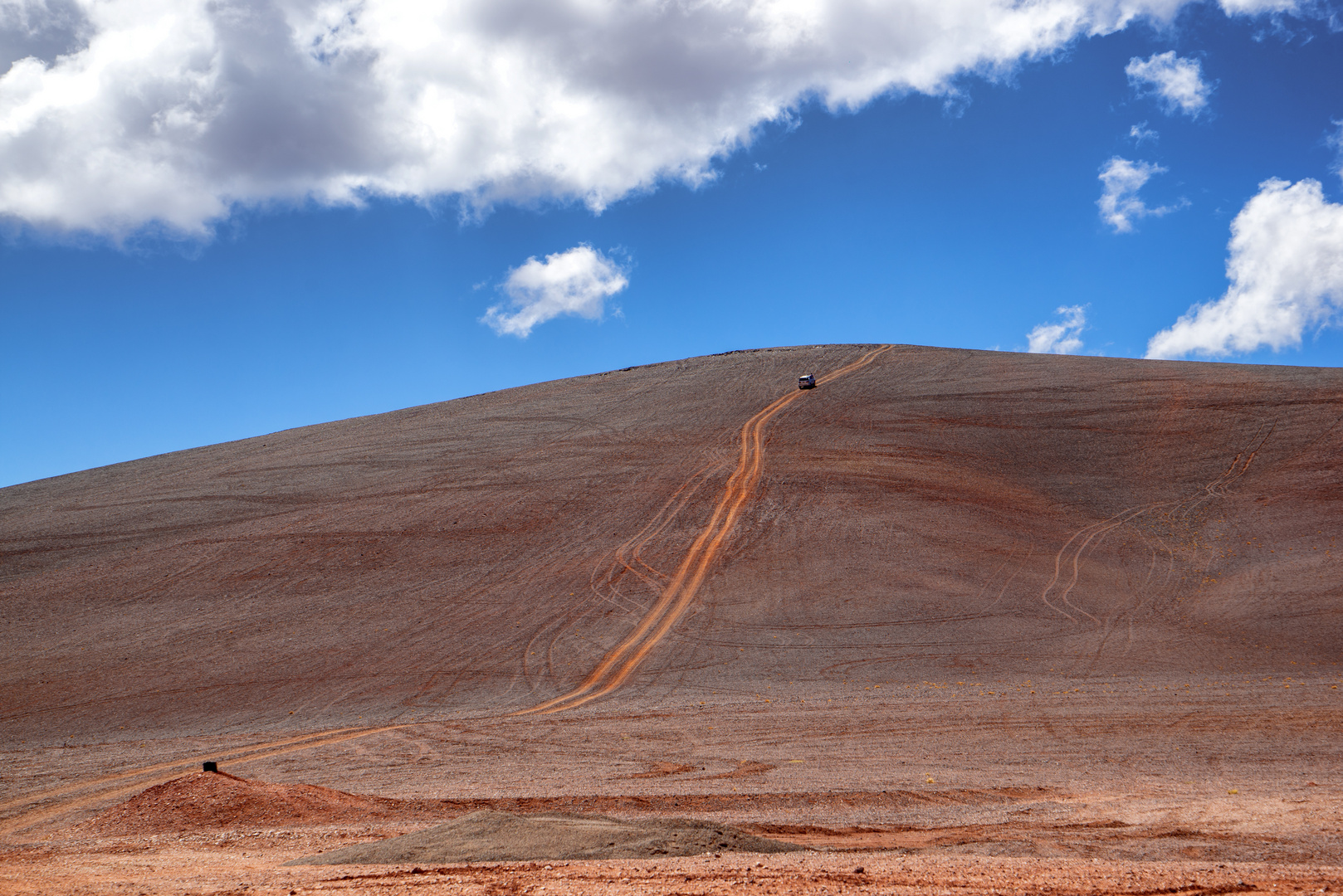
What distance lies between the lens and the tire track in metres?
17.2

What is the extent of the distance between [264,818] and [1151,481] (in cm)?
2928

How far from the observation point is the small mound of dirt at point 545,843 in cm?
655

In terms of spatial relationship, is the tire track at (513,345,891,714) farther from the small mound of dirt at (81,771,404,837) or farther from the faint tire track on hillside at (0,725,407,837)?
the small mound of dirt at (81,771,404,837)

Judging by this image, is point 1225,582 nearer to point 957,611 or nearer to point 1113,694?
point 957,611

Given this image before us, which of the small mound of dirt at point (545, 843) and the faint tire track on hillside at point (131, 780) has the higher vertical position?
the small mound of dirt at point (545, 843)

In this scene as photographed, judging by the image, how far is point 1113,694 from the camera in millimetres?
14477

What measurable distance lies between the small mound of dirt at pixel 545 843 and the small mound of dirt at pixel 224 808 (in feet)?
6.18

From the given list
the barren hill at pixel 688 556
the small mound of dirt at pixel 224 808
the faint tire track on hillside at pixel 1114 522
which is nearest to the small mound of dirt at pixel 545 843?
the small mound of dirt at pixel 224 808

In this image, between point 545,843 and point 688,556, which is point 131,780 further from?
point 688,556

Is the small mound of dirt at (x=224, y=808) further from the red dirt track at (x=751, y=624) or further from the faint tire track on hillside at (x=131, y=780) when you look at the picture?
the faint tire track on hillside at (x=131, y=780)

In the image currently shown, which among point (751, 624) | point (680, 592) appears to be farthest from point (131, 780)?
point (680, 592)

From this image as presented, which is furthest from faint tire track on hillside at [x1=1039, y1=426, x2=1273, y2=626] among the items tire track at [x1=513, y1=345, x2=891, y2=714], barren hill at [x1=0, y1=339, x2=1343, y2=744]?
tire track at [x1=513, y1=345, x2=891, y2=714]

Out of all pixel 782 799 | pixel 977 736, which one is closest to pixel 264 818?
pixel 782 799

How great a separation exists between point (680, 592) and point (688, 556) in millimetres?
2280
